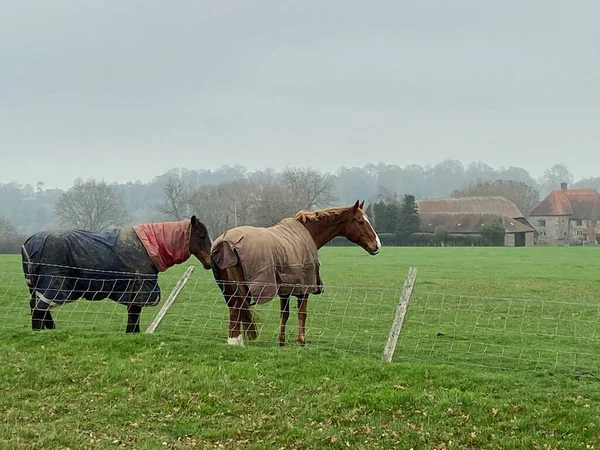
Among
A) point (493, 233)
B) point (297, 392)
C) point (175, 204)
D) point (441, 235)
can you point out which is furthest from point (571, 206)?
point (297, 392)

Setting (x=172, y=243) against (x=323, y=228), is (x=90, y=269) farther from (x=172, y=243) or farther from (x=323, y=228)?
(x=323, y=228)

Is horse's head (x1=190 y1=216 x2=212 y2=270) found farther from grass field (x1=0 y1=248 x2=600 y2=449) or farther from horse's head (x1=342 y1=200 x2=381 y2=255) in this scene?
horse's head (x1=342 y1=200 x2=381 y2=255)

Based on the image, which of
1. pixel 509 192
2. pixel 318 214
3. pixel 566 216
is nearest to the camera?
pixel 318 214

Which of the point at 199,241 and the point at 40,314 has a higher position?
the point at 199,241

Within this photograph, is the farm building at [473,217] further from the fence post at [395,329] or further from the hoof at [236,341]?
the fence post at [395,329]

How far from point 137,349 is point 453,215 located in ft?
242

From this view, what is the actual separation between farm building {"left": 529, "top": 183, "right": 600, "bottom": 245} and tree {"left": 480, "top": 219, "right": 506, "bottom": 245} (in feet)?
73.4

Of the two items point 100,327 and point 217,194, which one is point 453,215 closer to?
point 217,194

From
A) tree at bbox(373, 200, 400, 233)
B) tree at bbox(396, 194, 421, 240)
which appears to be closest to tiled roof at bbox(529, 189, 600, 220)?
tree at bbox(396, 194, 421, 240)

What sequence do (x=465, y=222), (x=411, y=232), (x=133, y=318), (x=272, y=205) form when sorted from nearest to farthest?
(x=133, y=318)
(x=411, y=232)
(x=272, y=205)
(x=465, y=222)

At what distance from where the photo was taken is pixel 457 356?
9656mm

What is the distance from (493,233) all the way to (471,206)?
14.7 meters

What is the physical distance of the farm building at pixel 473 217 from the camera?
76500 millimetres

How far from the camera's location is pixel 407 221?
70.5 meters
